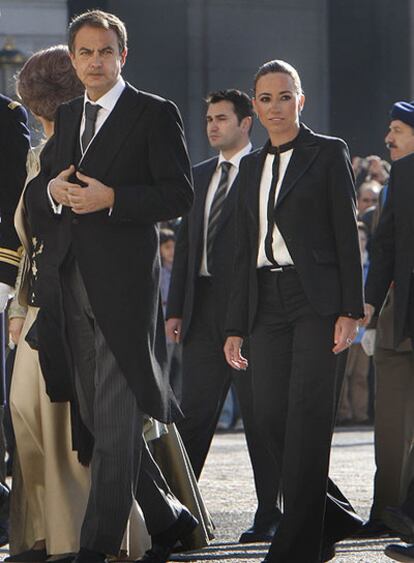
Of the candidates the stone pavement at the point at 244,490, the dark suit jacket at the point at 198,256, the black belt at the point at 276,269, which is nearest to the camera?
the black belt at the point at 276,269

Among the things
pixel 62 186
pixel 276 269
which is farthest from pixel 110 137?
pixel 276 269

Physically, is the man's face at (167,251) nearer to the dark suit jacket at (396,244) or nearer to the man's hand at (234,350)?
the dark suit jacket at (396,244)

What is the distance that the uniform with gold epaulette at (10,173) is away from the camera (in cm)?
708

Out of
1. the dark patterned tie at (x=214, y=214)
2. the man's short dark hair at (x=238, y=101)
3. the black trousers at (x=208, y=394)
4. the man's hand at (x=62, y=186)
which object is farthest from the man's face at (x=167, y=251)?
the man's hand at (x=62, y=186)

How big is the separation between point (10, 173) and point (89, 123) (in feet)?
2.63

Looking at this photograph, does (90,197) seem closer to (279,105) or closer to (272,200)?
(272,200)

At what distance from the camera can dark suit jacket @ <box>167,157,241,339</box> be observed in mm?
8250

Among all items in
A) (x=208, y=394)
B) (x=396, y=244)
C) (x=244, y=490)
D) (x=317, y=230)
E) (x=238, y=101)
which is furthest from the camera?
(x=244, y=490)

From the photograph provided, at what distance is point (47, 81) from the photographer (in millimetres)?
7043

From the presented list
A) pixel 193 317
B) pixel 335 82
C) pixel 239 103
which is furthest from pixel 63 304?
pixel 335 82

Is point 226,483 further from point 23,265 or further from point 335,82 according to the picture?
point 335,82

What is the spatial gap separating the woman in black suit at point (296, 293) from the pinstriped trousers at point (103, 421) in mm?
525

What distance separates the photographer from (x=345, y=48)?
69.2 feet

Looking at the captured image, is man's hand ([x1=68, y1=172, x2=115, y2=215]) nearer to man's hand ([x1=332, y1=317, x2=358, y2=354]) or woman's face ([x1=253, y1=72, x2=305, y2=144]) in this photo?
woman's face ([x1=253, y1=72, x2=305, y2=144])
